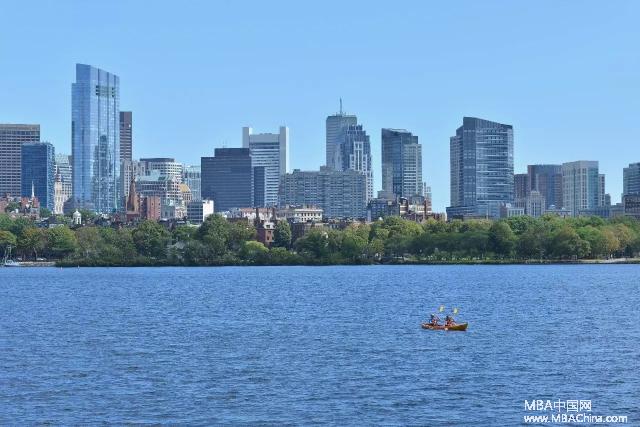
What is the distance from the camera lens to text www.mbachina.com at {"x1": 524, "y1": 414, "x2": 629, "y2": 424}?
51.3 metres

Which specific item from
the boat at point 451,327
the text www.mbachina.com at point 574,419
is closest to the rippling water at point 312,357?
the text www.mbachina.com at point 574,419

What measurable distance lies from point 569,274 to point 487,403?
120m

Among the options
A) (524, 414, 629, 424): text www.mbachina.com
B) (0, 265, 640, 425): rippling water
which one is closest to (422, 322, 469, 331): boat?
(0, 265, 640, 425): rippling water

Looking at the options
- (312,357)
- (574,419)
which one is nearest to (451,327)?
(312,357)

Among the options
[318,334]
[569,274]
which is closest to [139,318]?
[318,334]

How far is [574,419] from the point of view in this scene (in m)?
51.8

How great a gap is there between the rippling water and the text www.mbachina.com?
0.55 m

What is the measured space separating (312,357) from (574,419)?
68.1ft

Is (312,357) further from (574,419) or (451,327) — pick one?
(574,419)

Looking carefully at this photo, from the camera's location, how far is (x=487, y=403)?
55.6 m

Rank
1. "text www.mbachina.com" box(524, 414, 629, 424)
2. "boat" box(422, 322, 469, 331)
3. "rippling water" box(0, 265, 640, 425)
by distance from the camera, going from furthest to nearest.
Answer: "boat" box(422, 322, 469, 331), "rippling water" box(0, 265, 640, 425), "text www.mbachina.com" box(524, 414, 629, 424)

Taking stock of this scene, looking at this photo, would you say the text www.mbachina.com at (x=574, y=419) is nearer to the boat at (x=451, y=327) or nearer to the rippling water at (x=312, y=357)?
the rippling water at (x=312, y=357)

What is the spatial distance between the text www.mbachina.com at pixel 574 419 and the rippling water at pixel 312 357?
555 millimetres

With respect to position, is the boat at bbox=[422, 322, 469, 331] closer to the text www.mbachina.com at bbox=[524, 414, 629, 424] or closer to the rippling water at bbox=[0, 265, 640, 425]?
the rippling water at bbox=[0, 265, 640, 425]
